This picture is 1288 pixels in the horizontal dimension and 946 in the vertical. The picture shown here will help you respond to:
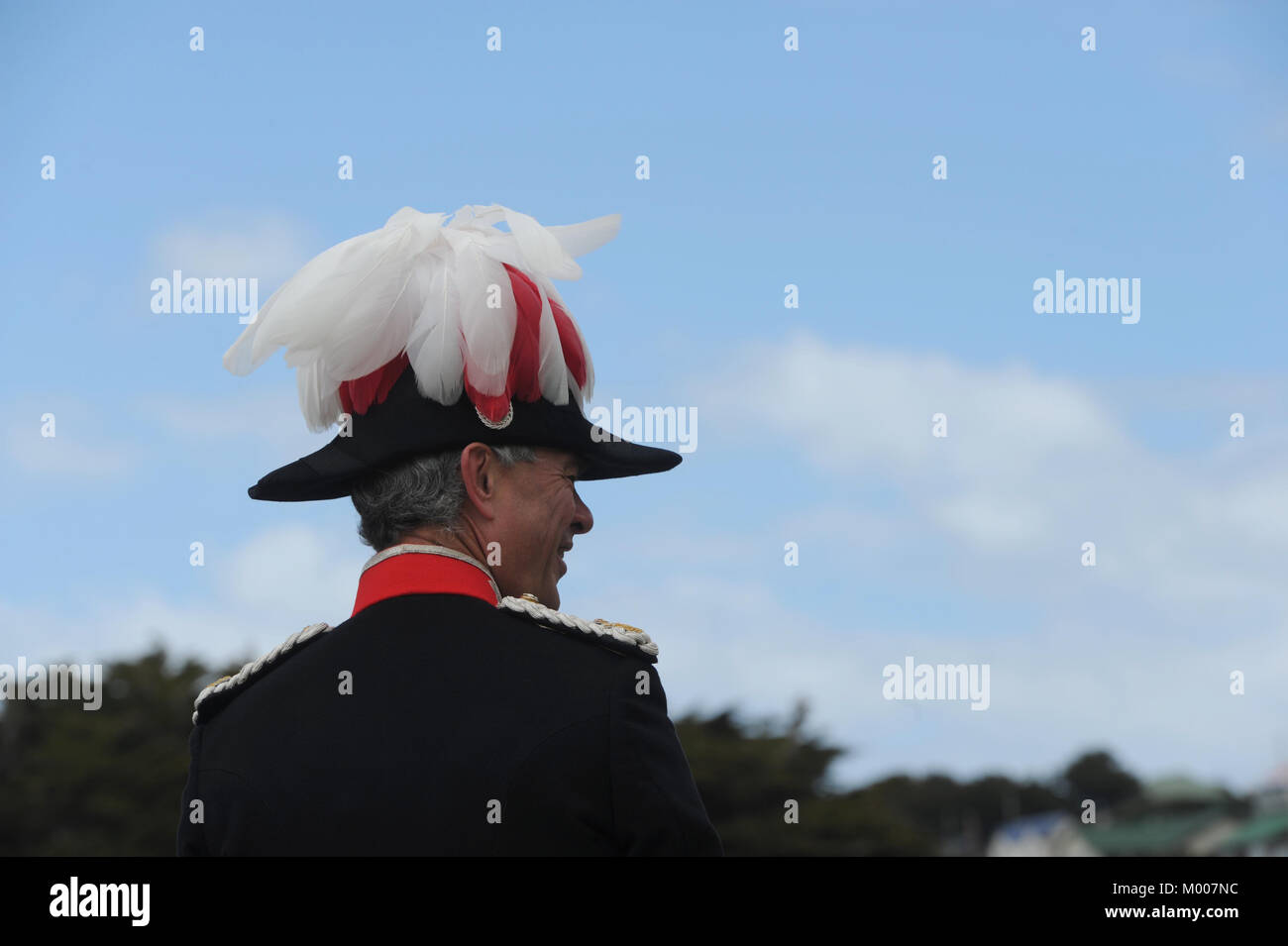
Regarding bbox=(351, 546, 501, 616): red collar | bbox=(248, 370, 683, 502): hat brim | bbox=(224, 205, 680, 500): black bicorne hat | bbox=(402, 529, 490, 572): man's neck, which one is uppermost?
bbox=(224, 205, 680, 500): black bicorne hat

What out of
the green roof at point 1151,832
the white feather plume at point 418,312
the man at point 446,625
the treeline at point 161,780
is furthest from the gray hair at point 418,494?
the green roof at point 1151,832

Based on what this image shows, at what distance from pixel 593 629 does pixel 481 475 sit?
0.40 meters

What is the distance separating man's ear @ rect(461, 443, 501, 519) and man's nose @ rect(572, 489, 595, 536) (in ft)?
0.73

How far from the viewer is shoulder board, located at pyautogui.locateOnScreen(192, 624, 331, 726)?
2.78 metres

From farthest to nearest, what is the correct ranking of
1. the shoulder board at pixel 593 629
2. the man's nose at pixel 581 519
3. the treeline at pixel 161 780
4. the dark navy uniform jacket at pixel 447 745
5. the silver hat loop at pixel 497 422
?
1. the treeline at pixel 161 780
2. the man's nose at pixel 581 519
3. the silver hat loop at pixel 497 422
4. the shoulder board at pixel 593 629
5. the dark navy uniform jacket at pixel 447 745

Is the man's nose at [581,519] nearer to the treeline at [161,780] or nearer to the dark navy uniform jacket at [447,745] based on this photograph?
the dark navy uniform jacket at [447,745]

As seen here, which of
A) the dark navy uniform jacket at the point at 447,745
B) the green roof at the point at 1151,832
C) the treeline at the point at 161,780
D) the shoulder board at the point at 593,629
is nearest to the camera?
the dark navy uniform jacket at the point at 447,745

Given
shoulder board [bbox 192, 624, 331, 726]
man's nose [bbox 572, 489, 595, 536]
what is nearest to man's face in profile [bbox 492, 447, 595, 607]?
man's nose [bbox 572, 489, 595, 536]

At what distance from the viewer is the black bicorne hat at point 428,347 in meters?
2.68

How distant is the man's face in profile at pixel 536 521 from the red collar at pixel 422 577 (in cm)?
8

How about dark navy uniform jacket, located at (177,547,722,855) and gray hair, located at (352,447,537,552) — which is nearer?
dark navy uniform jacket, located at (177,547,722,855)

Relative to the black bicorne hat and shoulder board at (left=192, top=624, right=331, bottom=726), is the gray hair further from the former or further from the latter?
shoulder board at (left=192, top=624, right=331, bottom=726)
